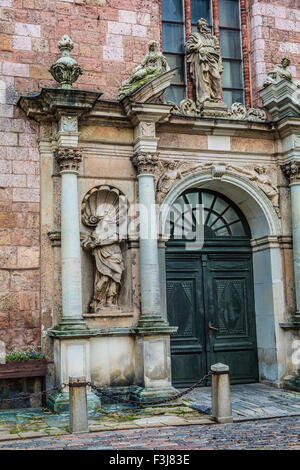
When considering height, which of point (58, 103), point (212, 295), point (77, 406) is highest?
point (58, 103)

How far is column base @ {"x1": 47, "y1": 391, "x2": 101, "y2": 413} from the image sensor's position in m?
8.20

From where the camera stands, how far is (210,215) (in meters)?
10.7

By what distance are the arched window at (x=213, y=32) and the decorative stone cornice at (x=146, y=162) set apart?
1691 millimetres

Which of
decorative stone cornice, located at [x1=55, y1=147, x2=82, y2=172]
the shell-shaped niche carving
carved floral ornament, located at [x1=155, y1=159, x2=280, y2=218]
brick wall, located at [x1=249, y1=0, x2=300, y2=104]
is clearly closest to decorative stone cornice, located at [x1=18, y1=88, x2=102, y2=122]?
decorative stone cornice, located at [x1=55, y1=147, x2=82, y2=172]

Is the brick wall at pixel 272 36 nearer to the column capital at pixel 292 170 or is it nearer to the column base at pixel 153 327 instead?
the column capital at pixel 292 170

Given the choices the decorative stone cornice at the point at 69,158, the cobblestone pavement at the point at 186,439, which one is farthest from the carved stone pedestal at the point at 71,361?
Result: the decorative stone cornice at the point at 69,158

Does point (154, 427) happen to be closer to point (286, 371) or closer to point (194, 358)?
point (194, 358)

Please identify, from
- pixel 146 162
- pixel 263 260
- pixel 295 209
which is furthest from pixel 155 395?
pixel 295 209

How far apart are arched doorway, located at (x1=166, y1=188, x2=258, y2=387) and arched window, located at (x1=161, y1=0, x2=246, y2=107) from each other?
1.98 m

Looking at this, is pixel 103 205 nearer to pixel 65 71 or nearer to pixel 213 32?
pixel 65 71

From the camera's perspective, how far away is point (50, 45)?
9672 mm

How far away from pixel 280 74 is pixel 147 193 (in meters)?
3.34

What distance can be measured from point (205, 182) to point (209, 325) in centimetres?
249
